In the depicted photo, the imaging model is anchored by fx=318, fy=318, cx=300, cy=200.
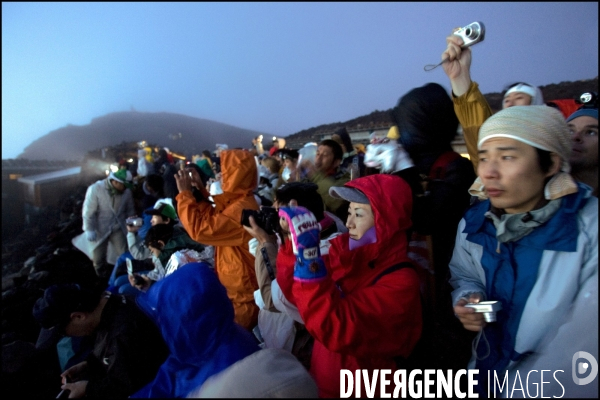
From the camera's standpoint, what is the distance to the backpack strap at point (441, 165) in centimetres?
199

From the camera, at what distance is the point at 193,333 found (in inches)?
60.0

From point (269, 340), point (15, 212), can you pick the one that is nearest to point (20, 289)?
point (269, 340)

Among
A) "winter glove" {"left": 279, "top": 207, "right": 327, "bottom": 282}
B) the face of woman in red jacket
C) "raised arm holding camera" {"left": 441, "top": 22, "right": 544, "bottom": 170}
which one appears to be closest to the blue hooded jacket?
"winter glove" {"left": 279, "top": 207, "right": 327, "bottom": 282}

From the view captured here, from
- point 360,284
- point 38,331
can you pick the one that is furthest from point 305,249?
point 38,331

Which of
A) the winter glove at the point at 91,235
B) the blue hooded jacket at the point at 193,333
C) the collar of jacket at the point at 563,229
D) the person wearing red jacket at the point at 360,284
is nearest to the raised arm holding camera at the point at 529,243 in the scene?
the collar of jacket at the point at 563,229

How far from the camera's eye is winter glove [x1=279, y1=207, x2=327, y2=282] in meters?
1.38

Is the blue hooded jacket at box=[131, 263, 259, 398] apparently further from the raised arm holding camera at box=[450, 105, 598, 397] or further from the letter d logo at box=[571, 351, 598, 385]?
the letter d logo at box=[571, 351, 598, 385]

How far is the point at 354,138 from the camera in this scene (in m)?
10.4

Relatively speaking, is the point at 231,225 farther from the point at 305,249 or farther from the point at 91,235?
the point at 91,235

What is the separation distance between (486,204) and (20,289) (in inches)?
324

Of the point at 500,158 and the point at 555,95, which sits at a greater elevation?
the point at 555,95

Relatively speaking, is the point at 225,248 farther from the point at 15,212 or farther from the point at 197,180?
the point at 15,212

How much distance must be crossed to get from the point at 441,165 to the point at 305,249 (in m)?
1.16

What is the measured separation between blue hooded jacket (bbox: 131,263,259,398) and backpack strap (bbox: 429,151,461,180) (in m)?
1.46
